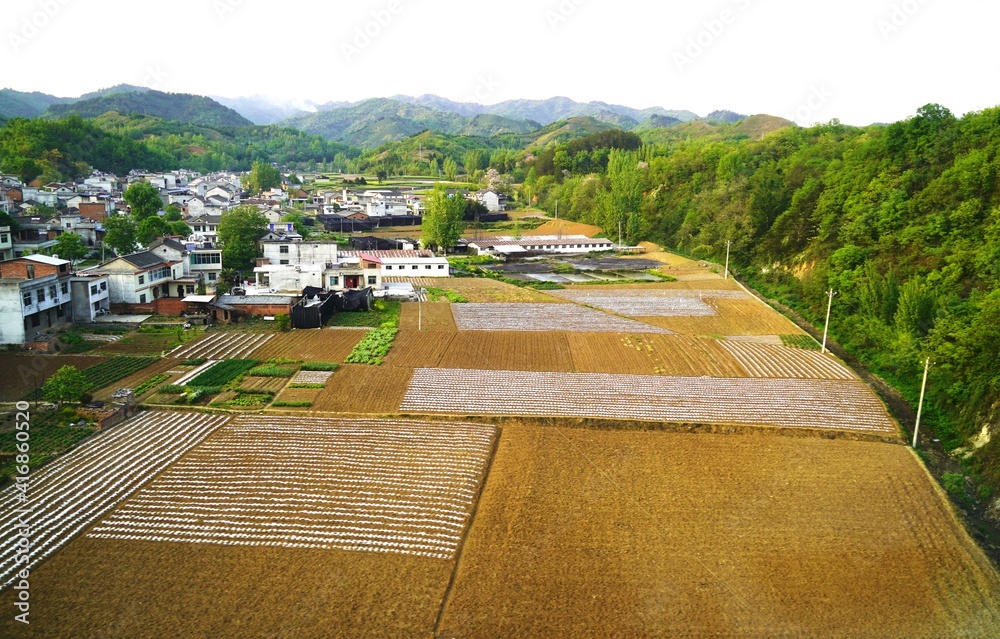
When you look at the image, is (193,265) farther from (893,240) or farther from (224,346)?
(893,240)

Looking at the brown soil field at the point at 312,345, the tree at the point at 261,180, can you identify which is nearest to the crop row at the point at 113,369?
the brown soil field at the point at 312,345

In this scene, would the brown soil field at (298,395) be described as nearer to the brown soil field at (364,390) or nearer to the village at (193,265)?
the brown soil field at (364,390)

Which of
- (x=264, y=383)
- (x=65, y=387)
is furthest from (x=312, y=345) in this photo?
(x=65, y=387)

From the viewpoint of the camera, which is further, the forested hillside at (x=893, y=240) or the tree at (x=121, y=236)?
the tree at (x=121, y=236)

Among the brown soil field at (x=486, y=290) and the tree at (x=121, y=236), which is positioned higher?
the tree at (x=121, y=236)

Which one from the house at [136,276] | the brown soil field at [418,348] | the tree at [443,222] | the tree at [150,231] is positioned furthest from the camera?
the tree at [443,222]

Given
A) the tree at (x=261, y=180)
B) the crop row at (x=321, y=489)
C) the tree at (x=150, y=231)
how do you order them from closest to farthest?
the crop row at (x=321, y=489)
the tree at (x=150, y=231)
the tree at (x=261, y=180)
